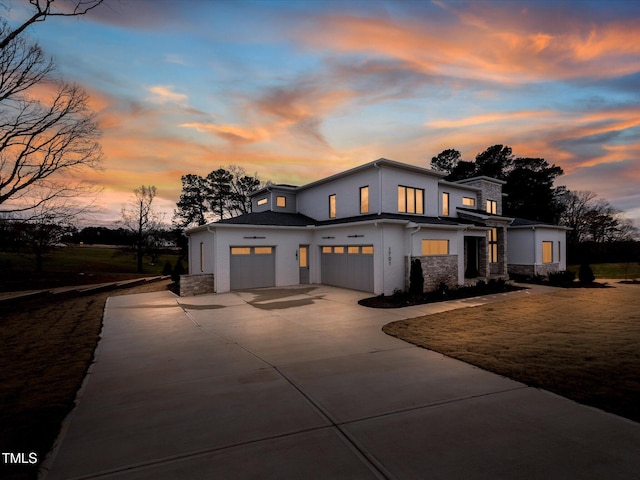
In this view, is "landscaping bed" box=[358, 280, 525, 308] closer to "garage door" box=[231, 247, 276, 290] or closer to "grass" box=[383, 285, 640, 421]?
"grass" box=[383, 285, 640, 421]

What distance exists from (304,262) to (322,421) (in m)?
16.1

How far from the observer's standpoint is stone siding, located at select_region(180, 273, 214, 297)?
623 inches

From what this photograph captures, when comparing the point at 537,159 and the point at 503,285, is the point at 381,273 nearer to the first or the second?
the point at 503,285

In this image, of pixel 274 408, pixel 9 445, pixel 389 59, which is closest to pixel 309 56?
pixel 389 59

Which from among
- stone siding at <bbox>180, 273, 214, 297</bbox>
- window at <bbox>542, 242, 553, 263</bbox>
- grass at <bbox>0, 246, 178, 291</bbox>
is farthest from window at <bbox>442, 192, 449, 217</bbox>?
grass at <bbox>0, 246, 178, 291</bbox>

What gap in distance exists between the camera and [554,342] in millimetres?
7363

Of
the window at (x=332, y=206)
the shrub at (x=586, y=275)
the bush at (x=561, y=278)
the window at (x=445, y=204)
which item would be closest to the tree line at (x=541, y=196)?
the window at (x=445, y=204)

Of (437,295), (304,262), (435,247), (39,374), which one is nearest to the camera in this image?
(39,374)

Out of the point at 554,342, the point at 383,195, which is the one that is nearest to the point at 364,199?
the point at 383,195

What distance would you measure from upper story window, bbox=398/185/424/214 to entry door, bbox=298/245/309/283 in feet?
21.7

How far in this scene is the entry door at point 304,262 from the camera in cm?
1966

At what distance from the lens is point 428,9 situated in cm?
1077

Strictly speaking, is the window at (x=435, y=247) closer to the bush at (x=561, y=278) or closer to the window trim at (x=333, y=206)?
the window trim at (x=333, y=206)

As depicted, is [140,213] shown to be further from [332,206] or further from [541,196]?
[541,196]
